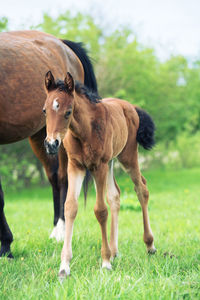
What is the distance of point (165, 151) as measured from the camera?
59.3 ft

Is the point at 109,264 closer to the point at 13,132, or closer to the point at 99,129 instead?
the point at 99,129

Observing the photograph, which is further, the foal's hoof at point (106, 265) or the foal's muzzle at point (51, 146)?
the foal's hoof at point (106, 265)

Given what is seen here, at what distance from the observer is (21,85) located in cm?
400

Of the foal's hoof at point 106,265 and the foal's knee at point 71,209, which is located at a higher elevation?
the foal's knee at point 71,209

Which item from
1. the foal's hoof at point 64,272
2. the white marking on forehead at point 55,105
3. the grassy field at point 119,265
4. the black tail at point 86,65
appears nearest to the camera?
the grassy field at point 119,265

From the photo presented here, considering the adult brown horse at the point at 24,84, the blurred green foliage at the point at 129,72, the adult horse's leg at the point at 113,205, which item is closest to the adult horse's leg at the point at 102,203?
the adult horse's leg at the point at 113,205

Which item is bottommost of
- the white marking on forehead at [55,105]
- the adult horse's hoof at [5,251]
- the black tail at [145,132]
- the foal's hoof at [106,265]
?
the adult horse's hoof at [5,251]

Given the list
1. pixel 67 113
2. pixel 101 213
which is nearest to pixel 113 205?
pixel 101 213

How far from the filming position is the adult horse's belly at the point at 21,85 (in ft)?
12.8


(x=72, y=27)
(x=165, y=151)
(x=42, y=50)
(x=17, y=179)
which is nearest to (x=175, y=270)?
(x=42, y=50)

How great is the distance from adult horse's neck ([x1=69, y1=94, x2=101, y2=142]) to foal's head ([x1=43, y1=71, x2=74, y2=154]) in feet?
0.59

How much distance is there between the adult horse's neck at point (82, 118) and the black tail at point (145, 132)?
3.11 ft

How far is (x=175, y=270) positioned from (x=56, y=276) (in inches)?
38.8

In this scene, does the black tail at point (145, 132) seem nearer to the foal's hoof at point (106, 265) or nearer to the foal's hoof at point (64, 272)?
the foal's hoof at point (106, 265)
